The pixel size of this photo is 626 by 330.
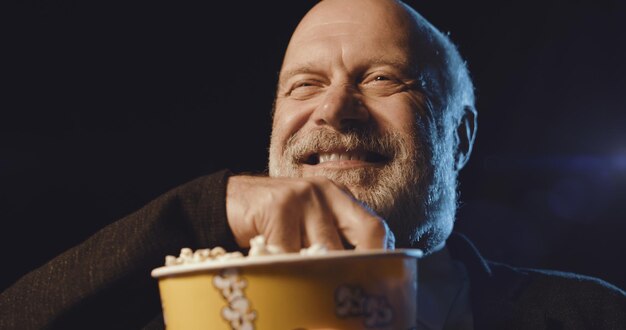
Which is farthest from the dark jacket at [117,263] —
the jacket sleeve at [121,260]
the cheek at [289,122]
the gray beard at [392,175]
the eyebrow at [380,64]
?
the eyebrow at [380,64]

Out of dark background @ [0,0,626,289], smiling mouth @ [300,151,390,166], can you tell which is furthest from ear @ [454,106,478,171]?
dark background @ [0,0,626,289]

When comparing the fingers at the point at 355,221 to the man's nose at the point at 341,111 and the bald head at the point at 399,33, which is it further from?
the bald head at the point at 399,33

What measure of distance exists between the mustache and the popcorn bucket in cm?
74

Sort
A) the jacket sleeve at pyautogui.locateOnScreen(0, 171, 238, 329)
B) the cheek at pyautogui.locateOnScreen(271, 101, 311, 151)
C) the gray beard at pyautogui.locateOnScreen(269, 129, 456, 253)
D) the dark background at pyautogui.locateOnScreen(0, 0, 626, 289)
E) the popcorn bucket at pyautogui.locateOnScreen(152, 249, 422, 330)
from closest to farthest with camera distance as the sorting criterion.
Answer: the popcorn bucket at pyautogui.locateOnScreen(152, 249, 422, 330) → the jacket sleeve at pyautogui.locateOnScreen(0, 171, 238, 329) → the gray beard at pyautogui.locateOnScreen(269, 129, 456, 253) → the cheek at pyautogui.locateOnScreen(271, 101, 311, 151) → the dark background at pyautogui.locateOnScreen(0, 0, 626, 289)

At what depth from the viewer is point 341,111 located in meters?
1.33

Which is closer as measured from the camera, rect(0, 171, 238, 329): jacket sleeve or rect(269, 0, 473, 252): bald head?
rect(0, 171, 238, 329): jacket sleeve

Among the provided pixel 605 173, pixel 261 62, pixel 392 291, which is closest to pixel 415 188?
pixel 392 291

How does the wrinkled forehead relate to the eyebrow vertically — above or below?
above

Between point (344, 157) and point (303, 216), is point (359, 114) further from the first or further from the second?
point (303, 216)

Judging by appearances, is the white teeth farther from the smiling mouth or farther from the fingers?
the fingers

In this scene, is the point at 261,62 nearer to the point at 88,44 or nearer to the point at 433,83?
the point at 88,44

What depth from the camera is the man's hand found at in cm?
67

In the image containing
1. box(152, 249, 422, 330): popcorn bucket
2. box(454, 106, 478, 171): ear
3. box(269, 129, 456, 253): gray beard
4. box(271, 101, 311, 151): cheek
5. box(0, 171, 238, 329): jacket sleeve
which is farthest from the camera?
box(454, 106, 478, 171): ear

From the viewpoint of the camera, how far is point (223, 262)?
0.56 metres
